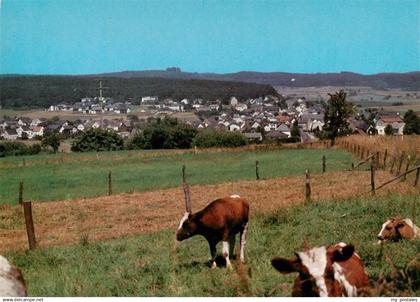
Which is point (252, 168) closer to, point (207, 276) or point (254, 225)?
point (254, 225)

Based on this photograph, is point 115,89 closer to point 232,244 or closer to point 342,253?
point 232,244

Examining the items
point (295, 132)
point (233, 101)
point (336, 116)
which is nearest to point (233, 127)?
point (233, 101)

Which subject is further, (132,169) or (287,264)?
(132,169)

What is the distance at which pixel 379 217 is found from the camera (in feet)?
24.0

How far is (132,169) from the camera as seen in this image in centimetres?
892

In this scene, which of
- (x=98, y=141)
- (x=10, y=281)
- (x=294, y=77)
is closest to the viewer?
(x=10, y=281)

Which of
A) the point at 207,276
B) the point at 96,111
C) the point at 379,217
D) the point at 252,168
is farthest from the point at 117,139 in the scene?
the point at 379,217

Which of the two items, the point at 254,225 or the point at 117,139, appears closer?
the point at 254,225

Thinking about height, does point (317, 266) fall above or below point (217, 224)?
above

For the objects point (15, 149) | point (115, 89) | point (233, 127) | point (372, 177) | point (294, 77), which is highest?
point (294, 77)

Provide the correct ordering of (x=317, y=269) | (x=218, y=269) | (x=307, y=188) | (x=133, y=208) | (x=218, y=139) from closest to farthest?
(x=317, y=269) → (x=218, y=269) → (x=218, y=139) → (x=307, y=188) → (x=133, y=208)

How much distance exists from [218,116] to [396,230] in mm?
2384

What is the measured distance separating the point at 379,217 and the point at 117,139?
3.25m

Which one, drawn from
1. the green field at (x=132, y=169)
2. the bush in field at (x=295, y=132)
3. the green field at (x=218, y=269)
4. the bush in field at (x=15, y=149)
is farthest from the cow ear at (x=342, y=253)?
the bush in field at (x=15, y=149)
